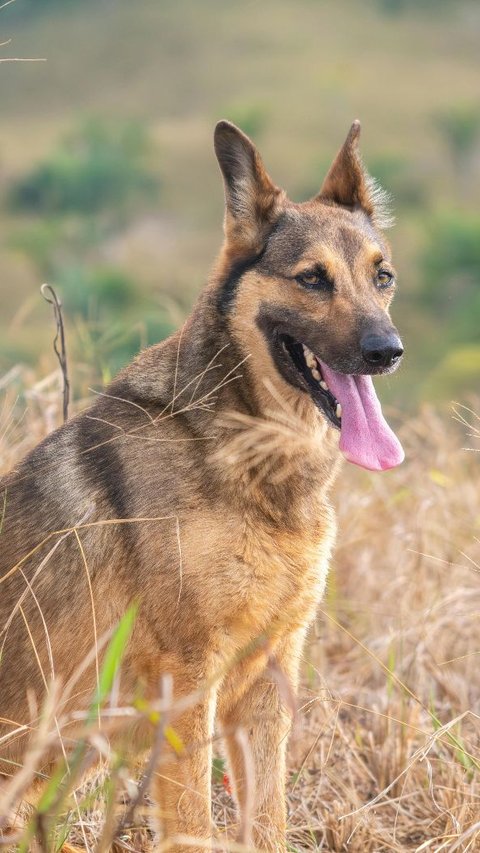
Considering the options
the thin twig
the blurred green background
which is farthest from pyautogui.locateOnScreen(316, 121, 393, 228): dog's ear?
the blurred green background

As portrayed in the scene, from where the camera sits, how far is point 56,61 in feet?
335

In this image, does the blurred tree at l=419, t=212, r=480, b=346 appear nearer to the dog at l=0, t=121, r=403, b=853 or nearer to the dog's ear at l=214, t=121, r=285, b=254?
the dog's ear at l=214, t=121, r=285, b=254

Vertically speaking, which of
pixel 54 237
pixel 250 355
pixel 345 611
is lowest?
pixel 54 237

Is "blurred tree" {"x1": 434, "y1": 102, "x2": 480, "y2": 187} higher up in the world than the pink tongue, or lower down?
lower down

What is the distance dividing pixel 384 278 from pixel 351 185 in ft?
1.71

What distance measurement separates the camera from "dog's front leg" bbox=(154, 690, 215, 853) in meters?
3.43

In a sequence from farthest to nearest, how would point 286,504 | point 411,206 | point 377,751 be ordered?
1. point 411,206
2. point 377,751
3. point 286,504

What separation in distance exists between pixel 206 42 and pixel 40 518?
108 metres

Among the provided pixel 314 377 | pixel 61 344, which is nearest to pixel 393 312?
pixel 61 344

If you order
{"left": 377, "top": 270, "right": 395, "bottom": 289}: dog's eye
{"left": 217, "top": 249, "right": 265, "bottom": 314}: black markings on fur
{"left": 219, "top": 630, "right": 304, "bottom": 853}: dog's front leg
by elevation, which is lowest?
{"left": 219, "top": 630, "right": 304, "bottom": 853}: dog's front leg

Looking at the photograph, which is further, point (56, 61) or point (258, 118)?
point (56, 61)

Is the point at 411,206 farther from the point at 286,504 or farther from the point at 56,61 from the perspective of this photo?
the point at 286,504

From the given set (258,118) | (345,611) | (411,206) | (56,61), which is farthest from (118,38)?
(345,611)

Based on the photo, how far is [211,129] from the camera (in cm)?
9031
